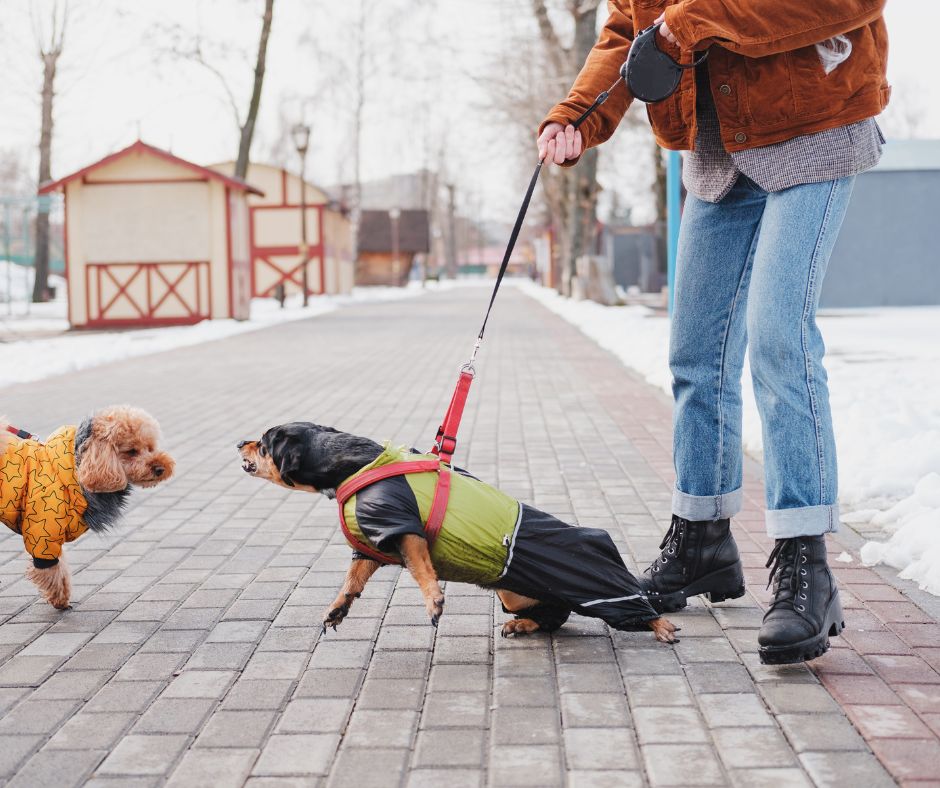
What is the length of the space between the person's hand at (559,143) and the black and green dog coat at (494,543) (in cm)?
96

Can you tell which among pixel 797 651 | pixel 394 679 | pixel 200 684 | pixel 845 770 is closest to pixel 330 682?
pixel 394 679

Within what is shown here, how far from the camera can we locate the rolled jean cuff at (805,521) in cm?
315

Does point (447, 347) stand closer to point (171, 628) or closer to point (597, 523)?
point (597, 523)

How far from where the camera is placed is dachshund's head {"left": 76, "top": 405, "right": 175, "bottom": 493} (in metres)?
3.72

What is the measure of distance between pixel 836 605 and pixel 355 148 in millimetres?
52831

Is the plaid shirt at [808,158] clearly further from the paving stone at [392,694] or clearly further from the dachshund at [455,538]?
the paving stone at [392,694]

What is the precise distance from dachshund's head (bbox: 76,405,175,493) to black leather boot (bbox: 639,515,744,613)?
1650 millimetres

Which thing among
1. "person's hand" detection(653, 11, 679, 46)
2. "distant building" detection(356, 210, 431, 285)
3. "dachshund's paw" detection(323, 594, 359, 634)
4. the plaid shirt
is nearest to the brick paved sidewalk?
"dachshund's paw" detection(323, 594, 359, 634)

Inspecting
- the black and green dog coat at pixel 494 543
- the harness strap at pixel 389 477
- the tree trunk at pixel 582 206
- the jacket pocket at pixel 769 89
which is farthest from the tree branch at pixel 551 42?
the harness strap at pixel 389 477

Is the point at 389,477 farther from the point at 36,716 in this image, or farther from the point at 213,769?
the point at 36,716

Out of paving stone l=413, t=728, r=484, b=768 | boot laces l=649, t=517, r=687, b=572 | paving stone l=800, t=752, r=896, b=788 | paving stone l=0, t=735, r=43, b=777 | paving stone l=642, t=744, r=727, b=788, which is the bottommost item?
paving stone l=0, t=735, r=43, b=777

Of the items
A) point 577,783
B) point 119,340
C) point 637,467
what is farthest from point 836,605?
point 119,340

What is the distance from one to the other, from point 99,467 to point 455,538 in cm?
128

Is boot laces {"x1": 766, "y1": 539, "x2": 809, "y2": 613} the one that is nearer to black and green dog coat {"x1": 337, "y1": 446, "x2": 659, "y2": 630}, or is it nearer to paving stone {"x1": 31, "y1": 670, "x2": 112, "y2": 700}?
black and green dog coat {"x1": 337, "y1": 446, "x2": 659, "y2": 630}
